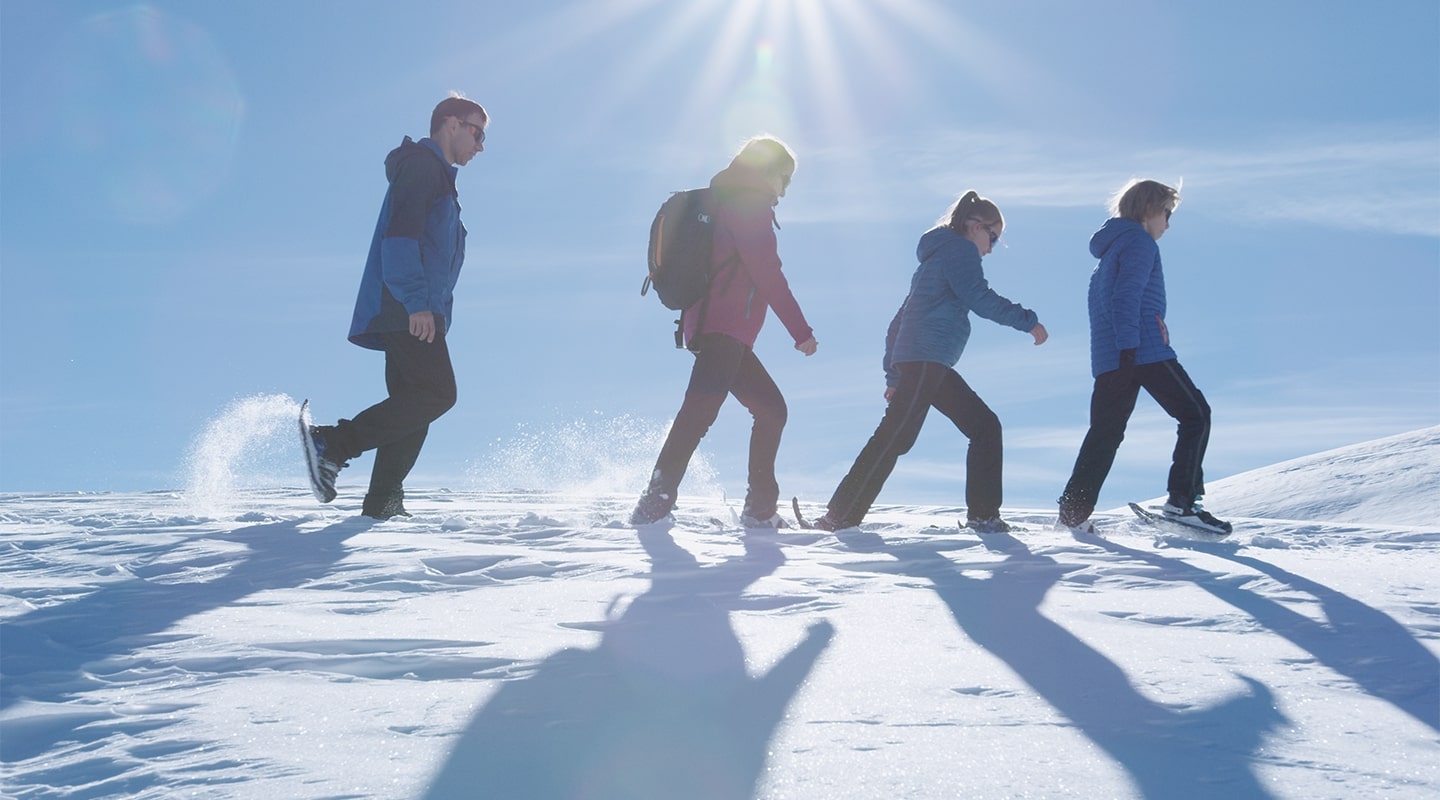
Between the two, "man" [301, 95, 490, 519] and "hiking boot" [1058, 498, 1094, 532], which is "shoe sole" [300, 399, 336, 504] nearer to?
"man" [301, 95, 490, 519]

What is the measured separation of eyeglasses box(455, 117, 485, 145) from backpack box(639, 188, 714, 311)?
983 mm

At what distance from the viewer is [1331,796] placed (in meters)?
1.58

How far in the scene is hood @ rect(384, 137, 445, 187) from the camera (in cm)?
492

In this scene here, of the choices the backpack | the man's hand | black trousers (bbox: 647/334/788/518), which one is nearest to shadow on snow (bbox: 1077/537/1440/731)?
black trousers (bbox: 647/334/788/518)

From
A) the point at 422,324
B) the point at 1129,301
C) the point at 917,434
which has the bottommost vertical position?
the point at 917,434

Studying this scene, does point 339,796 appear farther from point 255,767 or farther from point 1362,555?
point 1362,555

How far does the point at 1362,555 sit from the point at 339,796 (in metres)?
4.31

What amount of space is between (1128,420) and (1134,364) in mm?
310

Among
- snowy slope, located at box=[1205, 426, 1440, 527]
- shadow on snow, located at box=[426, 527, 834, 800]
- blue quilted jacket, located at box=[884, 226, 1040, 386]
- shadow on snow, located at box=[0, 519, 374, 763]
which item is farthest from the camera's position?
snowy slope, located at box=[1205, 426, 1440, 527]

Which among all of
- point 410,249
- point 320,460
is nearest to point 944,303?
point 410,249

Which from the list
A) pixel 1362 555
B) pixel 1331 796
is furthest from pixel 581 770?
pixel 1362 555

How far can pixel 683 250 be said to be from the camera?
521 centimetres

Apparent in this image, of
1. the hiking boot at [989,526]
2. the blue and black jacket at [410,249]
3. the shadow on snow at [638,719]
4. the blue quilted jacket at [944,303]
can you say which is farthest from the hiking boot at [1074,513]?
the blue and black jacket at [410,249]

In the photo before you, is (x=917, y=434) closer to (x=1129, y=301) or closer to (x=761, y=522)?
(x=761, y=522)
